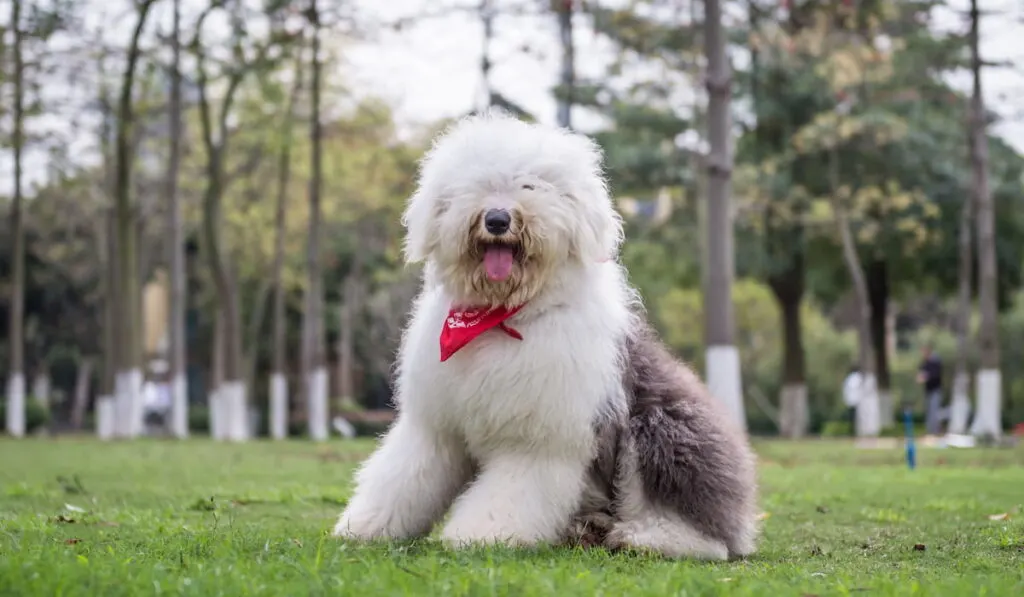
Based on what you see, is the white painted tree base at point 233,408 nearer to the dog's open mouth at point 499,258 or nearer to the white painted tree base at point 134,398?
the white painted tree base at point 134,398

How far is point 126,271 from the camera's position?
2392 cm

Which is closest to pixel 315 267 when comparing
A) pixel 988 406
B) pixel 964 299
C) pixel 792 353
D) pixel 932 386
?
pixel 792 353

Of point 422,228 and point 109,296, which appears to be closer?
point 422,228

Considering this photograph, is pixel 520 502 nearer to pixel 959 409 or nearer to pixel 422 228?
pixel 422 228

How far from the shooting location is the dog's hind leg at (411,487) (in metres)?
5.65

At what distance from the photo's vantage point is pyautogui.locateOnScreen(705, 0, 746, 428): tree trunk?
50.0ft

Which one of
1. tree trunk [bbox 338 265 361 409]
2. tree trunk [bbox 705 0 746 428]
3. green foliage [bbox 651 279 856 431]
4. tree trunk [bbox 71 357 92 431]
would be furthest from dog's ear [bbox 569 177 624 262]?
tree trunk [bbox 71 357 92 431]

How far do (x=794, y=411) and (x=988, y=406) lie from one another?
34.9 ft

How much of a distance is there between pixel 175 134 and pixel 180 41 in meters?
1.84

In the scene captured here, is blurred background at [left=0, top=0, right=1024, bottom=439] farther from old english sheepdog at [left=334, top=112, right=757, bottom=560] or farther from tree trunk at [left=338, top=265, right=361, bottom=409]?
old english sheepdog at [left=334, top=112, right=757, bottom=560]

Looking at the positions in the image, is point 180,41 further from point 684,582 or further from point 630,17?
point 684,582

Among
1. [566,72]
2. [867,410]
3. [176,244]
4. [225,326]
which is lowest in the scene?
[867,410]

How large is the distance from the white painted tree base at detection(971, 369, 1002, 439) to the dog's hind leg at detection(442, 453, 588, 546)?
16.1 metres

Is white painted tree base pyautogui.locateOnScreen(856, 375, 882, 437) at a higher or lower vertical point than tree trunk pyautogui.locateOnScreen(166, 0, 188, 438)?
lower
